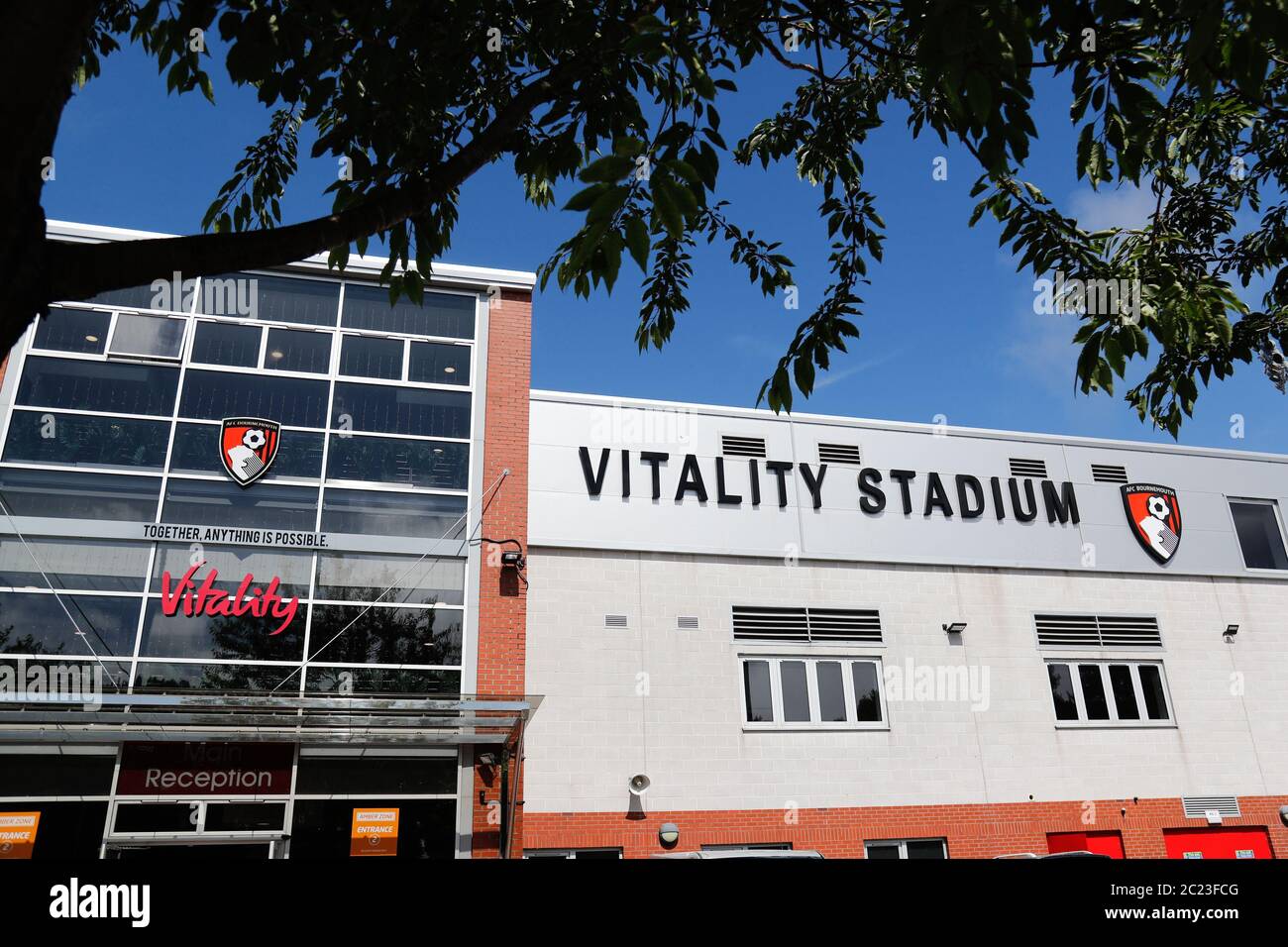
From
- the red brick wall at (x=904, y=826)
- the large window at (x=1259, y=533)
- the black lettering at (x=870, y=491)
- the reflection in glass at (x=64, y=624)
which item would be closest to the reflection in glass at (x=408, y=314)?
the reflection in glass at (x=64, y=624)

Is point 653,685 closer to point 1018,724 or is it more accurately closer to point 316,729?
point 316,729

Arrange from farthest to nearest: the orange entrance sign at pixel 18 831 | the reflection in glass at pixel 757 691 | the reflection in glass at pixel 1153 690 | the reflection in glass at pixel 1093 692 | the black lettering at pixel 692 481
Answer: the reflection in glass at pixel 1153 690 < the reflection in glass at pixel 1093 692 < the black lettering at pixel 692 481 < the reflection in glass at pixel 757 691 < the orange entrance sign at pixel 18 831

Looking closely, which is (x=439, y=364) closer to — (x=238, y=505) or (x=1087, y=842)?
(x=238, y=505)

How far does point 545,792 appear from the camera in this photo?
13695 mm

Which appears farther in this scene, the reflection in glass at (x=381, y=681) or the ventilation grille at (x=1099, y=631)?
the ventilation grille at (x=1099, y=631)

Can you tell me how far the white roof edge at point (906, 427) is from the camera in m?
16.2

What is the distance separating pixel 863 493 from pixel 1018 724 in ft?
A: 16.0

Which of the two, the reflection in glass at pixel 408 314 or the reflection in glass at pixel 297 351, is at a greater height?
the reflection in glass at pixel 408 314

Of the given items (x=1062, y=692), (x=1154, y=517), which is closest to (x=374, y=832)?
(x=1062, y=692)

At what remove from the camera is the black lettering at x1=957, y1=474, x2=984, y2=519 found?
17.4 m

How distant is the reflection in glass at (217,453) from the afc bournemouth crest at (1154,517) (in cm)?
1562

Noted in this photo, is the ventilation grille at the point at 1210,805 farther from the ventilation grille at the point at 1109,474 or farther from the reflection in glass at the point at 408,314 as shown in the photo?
the reflection in glass at the point at 408,314

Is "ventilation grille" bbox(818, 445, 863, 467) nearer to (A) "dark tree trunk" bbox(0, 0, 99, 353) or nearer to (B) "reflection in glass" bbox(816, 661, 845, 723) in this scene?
(B) "reflection in glass" bbox(816, 661, 845, 723)

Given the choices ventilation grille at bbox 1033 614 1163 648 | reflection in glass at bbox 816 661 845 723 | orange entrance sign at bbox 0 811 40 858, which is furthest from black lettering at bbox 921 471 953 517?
orange entrance sign at bbox 0 811 40 858
